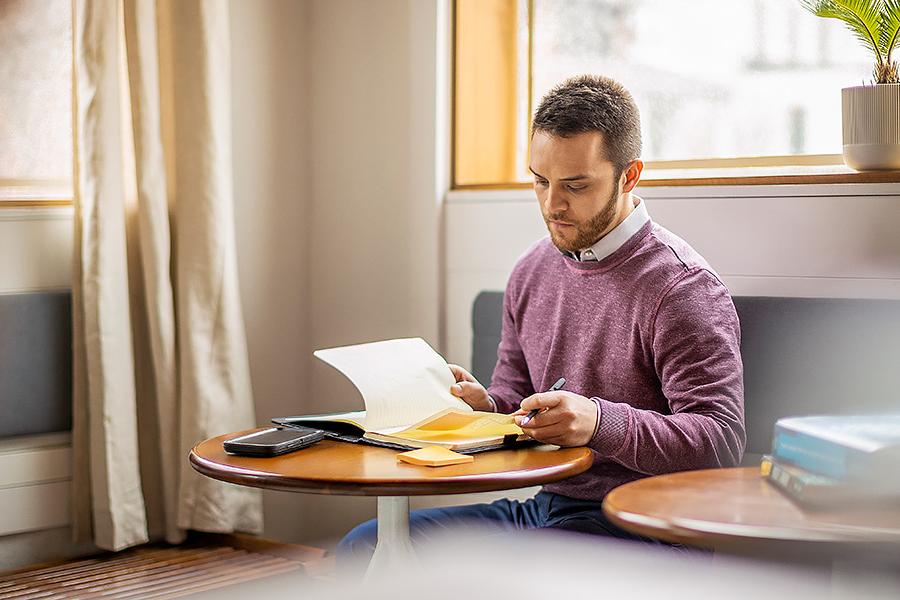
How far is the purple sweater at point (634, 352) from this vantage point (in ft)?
5.99

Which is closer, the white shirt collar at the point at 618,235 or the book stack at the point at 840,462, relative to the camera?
the book stack at the point at 840,462

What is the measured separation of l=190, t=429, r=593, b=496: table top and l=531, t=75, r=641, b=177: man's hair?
614 mm

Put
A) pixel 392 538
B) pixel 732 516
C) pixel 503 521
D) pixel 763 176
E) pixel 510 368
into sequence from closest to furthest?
pixel 732 516 < pixel 392 538 < pixel 503 521 < pixel 510 368 < pixel 763 176

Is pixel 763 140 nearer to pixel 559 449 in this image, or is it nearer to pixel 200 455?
pixel 559 449

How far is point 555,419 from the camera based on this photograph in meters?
1.75

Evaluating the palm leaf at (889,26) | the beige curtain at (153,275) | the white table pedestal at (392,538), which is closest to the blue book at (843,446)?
the white table pedestal at (392,538)

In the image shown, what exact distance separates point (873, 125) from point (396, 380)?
1101mm

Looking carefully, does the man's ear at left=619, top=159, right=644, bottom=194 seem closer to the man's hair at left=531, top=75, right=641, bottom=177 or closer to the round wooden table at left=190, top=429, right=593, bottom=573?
the man's hair at left=531, top=75, right=641, bottom=177

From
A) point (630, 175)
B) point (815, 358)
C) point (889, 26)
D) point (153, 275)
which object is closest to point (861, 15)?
point (889, 26)

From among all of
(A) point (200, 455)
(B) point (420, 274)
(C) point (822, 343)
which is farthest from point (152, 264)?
(C) point (822, 343)

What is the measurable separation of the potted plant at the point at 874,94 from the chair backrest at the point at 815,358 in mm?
316

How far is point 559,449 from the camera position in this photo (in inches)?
70.9

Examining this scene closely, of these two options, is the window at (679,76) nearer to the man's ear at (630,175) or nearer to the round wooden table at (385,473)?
the man's ear at (630,175)

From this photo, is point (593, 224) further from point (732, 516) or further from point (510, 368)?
point (732, 516)
